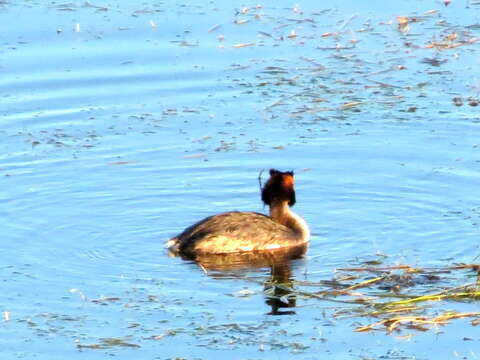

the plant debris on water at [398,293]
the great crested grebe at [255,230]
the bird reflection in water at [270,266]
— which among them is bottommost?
the bird reflection in water at [270,266]

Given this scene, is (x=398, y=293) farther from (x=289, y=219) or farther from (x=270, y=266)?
(x=289, y=219)

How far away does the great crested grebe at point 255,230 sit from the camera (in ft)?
41.7

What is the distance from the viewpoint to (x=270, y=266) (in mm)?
12555

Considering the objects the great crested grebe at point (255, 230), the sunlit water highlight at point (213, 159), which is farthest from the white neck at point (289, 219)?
the sunlit water highlight at point (213, 159)

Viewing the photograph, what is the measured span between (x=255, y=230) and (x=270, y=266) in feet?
1.80

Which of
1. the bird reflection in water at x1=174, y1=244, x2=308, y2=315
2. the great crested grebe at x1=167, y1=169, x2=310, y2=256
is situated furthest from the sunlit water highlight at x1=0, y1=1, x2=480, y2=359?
the great crested grebe at x1=167, y1=169, x2=310, y2=256

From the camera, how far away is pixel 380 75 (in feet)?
55.6

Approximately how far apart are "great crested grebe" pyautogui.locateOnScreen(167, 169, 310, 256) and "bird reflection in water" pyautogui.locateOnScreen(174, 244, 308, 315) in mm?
63

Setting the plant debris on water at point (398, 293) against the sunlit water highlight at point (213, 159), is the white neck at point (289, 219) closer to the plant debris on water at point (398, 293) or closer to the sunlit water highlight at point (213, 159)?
the sunlit water highlight at point (213, 159)

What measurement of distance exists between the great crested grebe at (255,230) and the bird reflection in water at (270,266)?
6 centimetres

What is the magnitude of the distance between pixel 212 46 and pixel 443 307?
774 centimetres

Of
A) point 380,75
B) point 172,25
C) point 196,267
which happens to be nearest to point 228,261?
point 196,267

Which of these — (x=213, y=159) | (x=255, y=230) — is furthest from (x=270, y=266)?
(x=213, y=159)

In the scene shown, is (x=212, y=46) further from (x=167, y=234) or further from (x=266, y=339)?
(x=266, y=339)
